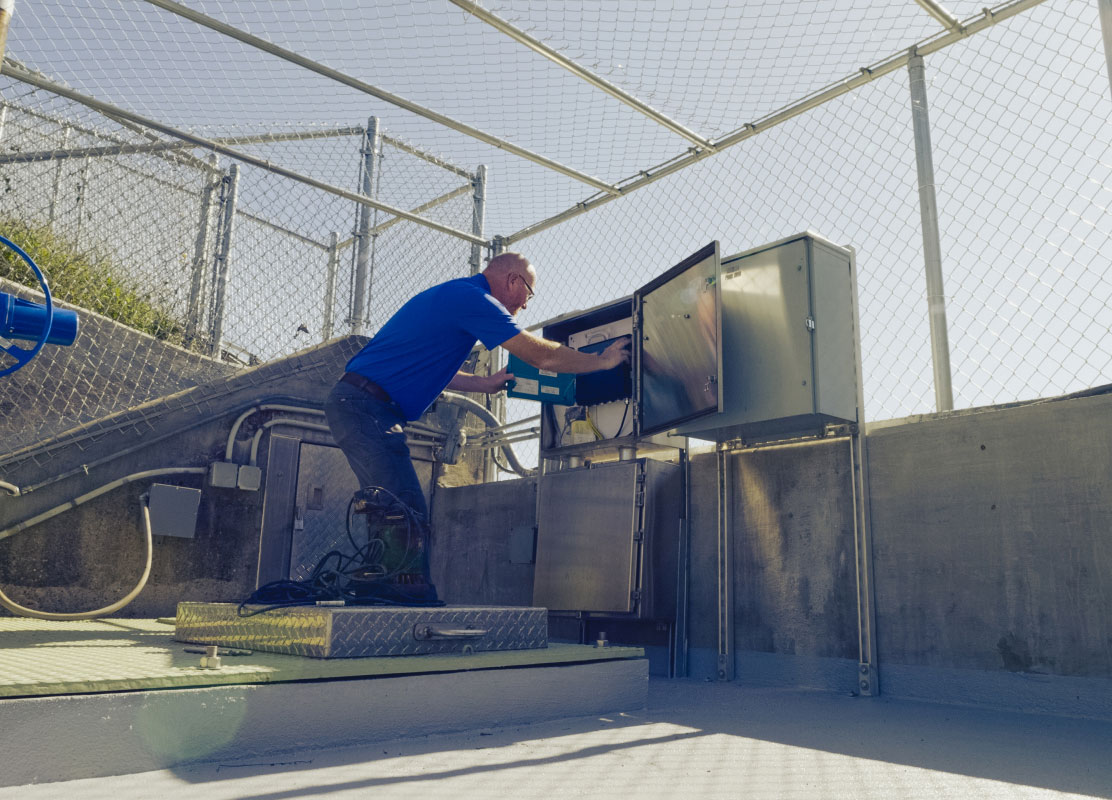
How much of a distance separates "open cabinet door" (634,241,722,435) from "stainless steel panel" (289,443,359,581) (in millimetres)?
2131

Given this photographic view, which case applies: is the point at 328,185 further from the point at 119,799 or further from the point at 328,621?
the point at 119,799

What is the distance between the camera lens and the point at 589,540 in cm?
419

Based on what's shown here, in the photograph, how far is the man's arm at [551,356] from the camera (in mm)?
3395

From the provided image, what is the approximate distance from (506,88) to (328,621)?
3.31m

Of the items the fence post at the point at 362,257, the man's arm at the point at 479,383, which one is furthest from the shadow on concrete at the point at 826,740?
the fence post at the point at 362,257

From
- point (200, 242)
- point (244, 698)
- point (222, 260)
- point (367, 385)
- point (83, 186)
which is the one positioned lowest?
point (244, 698)

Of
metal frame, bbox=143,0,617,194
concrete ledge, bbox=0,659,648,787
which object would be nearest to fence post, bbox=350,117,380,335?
metal frame, bbox=143,0,617,194

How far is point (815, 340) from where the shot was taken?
342 cm

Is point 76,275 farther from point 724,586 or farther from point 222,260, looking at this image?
point 724,586

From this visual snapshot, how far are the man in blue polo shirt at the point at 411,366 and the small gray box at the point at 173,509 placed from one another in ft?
5.31

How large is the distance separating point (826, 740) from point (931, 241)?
2160 millimetres

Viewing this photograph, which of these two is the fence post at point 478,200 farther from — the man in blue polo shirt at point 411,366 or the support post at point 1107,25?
the support post at point 1107,25

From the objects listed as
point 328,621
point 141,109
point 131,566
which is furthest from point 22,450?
point 328,621

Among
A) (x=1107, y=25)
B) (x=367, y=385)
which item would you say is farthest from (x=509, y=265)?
(x=1107, y=25)
